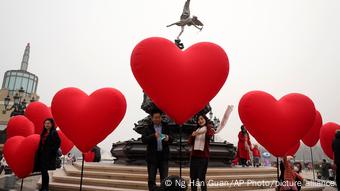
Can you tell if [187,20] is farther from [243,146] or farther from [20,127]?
[20,127]

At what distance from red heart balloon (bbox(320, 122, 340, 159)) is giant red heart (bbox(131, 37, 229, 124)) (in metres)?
5.08

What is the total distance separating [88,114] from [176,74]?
1.70 meters

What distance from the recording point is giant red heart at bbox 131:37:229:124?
13.7ft

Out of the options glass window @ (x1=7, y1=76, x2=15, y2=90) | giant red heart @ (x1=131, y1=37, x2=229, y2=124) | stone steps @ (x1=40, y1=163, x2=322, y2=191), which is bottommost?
stone steps @ (x1=40, y1=163, x2=322, y2=191)

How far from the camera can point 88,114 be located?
15.2 ft

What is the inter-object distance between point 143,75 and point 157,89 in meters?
0.32

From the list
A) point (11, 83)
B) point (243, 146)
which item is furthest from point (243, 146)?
point (11, 83)

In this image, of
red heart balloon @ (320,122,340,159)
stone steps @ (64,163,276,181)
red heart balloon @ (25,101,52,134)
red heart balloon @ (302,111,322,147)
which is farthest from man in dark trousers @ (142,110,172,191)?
red heart balloon @ (302,111,322,147)

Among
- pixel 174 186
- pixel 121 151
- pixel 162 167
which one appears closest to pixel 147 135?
pixel 162 167

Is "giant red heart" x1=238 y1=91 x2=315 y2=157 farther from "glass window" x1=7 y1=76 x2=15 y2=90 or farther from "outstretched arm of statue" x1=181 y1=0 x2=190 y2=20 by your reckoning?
"glass window" x1=7 y1=76 x2=15 y2=90

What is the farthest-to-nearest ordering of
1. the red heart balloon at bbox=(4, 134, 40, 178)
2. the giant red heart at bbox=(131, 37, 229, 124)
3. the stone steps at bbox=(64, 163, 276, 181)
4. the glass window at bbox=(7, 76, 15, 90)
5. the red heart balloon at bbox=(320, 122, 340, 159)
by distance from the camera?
the glass window at bbox=(7, 76, 15, 90)
the red heart balloon at bbox=(320, 122, 340, 159)
the stone steps at bbox=(64, 163, 276, 181)
the red heart balloon at bbox=(4, 134, 40, 178)
the giant red heart at bbox=(131, 37, 229, 124)

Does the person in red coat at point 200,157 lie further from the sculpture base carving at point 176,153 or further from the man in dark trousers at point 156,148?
the sculpture base carving at point 176,153

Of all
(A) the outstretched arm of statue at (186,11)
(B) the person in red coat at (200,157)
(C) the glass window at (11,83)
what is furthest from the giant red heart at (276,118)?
(C) the glass window at (11,83)

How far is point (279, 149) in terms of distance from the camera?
181 inches
